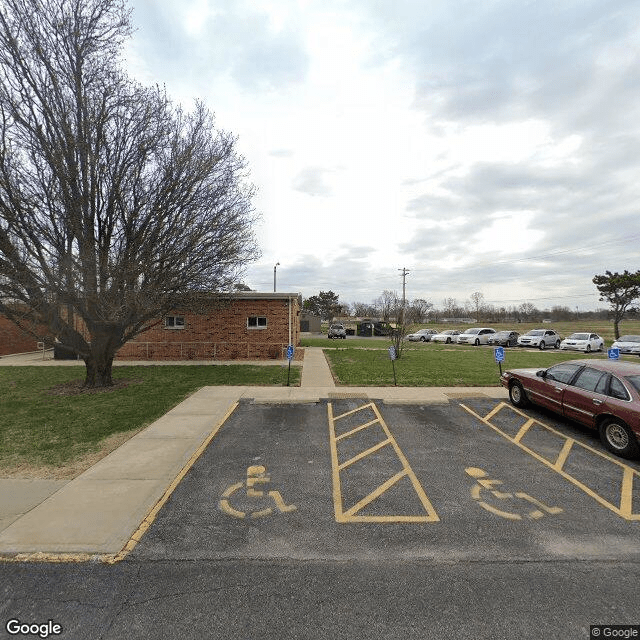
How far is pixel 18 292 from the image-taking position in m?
10.2

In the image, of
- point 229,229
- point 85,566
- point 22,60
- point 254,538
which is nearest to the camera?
point 85,566

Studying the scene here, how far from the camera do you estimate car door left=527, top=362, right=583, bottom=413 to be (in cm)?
770

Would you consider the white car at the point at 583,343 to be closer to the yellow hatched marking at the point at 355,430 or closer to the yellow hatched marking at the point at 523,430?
the yellow hatched marking at the point at 523,430

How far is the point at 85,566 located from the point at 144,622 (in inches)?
43.1

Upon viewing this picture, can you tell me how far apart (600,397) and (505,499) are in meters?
3.53

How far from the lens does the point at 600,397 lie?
6645 millimetres

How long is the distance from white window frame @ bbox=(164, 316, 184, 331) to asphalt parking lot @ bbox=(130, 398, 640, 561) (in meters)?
12.8

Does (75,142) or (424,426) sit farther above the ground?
(75,142)

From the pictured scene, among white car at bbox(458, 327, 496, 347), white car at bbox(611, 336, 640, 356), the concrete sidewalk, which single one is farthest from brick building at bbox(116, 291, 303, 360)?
white car at bbox(611, 336, 640, 356)

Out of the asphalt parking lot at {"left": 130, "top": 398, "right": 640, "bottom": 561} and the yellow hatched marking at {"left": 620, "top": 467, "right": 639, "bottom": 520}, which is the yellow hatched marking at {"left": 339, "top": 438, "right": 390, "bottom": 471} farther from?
the yellow hatched marking at {"left": 620, "top": 467, "right": 639, "bottom": 520}

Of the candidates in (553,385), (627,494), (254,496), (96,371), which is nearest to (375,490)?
(254,496)

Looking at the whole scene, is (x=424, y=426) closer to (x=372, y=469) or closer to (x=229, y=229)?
(x=372, y=469)

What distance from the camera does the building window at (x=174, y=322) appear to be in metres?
19.3

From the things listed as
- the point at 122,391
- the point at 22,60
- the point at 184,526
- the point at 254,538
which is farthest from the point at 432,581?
the point at 22,60
